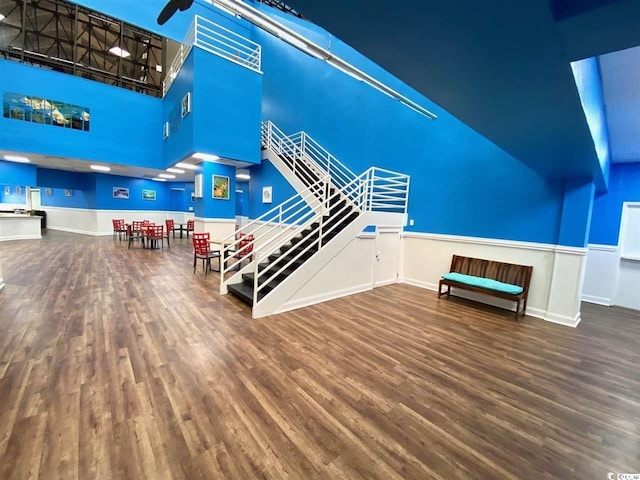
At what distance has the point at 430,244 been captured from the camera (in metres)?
5.96

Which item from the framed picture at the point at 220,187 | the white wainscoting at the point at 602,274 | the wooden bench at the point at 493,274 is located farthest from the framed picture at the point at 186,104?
the white wainscoting at the point at 602,274

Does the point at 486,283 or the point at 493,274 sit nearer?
the point at 486,283

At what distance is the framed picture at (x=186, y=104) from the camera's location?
7301 mm

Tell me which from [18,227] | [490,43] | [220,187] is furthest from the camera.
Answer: [18,227]

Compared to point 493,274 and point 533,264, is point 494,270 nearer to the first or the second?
point 493,274

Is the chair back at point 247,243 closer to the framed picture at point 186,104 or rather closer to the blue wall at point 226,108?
the blue wall at point 226,108

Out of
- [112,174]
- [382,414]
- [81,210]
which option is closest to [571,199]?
[382,414]

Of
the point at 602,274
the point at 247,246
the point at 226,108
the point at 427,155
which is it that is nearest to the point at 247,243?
the point at 247,246

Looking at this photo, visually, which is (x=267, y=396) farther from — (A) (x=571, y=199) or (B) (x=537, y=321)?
(A) (x=571, y=199)

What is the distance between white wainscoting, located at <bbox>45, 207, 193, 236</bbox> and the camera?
1262 cm

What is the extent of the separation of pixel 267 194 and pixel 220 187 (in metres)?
1.49

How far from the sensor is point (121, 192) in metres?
13.1

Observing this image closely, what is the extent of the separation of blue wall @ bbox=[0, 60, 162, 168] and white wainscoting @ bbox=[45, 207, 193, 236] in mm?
4485

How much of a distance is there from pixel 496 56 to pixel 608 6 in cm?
44
